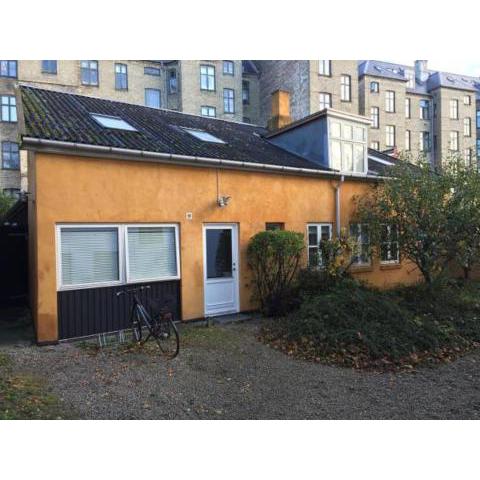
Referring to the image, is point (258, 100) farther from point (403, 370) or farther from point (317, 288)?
point (403, 370)

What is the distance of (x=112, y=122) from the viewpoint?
946 cm

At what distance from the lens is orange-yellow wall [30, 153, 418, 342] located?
271 inches

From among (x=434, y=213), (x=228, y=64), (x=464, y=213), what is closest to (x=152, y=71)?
(x=228, y=64)

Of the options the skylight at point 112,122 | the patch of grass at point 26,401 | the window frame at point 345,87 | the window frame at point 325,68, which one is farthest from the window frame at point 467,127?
the patch of grass at point 26,401

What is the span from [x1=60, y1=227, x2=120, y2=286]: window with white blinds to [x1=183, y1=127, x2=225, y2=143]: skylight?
4467 mm

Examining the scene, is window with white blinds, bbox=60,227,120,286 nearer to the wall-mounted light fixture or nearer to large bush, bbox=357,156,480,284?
the wall-mounted light fixture

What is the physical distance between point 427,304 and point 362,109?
1225 inches

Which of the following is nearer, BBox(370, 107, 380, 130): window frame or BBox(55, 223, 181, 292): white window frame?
BBox(55, 223, 181, 292): white window frame

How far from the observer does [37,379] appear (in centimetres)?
512

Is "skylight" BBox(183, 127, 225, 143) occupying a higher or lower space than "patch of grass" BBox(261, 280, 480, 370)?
higher

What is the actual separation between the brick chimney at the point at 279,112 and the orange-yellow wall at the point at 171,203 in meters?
4.87

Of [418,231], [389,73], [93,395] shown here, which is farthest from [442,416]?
[389,73]

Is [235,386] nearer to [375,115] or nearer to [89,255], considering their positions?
[89,255]

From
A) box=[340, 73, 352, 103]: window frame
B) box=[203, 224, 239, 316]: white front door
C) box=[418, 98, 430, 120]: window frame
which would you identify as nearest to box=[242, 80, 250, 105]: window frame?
box=[340, 73, 352, 103]: window frame
